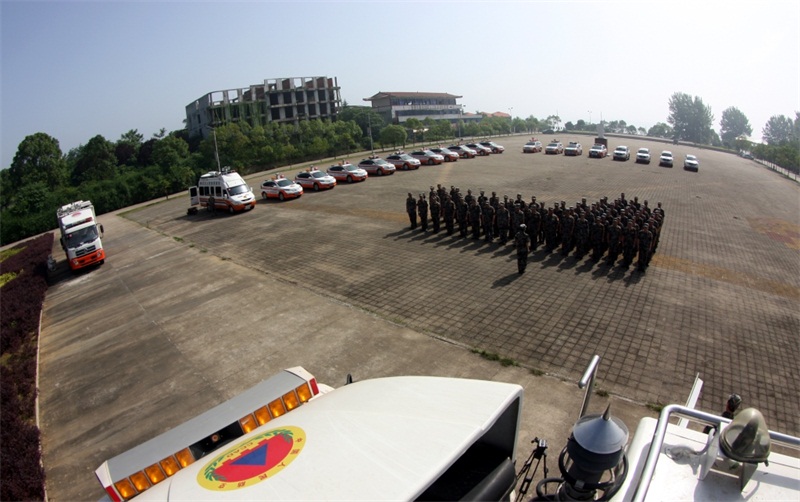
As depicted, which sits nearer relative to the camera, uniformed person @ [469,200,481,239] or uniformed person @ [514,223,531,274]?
uniformed person @ [514,223,531,274]

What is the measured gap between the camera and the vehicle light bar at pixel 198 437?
3568 mm

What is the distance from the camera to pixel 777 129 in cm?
13075

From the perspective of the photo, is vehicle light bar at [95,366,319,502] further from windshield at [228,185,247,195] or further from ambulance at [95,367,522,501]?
windshield at [228,185,247,195]

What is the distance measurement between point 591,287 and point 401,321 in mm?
5198

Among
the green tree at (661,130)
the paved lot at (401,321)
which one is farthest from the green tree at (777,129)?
the paved lot at (401,321)

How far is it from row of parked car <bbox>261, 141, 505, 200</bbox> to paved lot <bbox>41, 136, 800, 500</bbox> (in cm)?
740

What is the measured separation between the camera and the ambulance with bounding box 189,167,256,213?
23.2 m

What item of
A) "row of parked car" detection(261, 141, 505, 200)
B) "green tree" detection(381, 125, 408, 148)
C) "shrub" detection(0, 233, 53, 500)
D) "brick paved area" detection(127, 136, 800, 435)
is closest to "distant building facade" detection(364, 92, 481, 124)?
"green tree" detection(381, 125, 408, 148)

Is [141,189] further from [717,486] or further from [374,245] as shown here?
[717,486]

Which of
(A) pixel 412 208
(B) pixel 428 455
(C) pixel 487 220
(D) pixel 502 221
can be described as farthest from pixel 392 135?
(B) pixel 428 455

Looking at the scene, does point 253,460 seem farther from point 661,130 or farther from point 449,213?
point 661,130

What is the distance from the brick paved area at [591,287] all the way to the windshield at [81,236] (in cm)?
362

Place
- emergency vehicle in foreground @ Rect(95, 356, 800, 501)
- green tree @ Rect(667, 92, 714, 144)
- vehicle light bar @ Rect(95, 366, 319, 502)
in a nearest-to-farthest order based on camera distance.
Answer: emergency vehicle in foreground @ Rect(95, 356, 800, 501) < vehicle light bar @ Rect(95, 366, 319, 502) < green tree @ Rect(667, 92, 714, 144)

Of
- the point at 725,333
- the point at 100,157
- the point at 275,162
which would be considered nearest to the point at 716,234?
the point at 725,333
